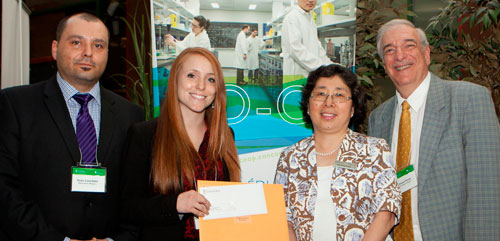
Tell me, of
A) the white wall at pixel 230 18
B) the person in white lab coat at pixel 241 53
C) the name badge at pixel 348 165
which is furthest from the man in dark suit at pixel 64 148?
the name badge at pixel 348 165

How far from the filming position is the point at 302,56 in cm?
331

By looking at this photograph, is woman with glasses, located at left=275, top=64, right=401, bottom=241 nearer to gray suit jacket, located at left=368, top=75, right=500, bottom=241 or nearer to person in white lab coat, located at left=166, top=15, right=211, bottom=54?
gray suit jacket, located at left=368, top=75, right=500, bottom=241

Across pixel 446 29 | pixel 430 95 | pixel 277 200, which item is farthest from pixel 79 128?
pixel 446 29

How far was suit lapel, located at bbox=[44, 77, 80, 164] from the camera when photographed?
214cm

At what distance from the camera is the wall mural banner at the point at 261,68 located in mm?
3078

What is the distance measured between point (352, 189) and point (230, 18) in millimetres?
1797

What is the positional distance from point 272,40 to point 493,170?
187 centimetres

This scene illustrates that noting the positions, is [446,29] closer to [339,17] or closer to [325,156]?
[339,17]

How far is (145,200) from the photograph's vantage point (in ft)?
6.26

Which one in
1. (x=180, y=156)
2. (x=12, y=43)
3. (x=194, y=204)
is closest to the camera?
(x=194, y=204)

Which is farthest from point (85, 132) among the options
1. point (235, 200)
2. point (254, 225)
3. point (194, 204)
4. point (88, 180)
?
point (254, 225)

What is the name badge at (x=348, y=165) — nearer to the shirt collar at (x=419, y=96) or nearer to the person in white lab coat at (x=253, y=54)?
the shirt collar at (x=419, y=96)

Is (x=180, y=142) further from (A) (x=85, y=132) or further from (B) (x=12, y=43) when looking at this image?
(B) (x=12, y=43)

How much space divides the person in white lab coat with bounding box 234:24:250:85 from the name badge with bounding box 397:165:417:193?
146cm
